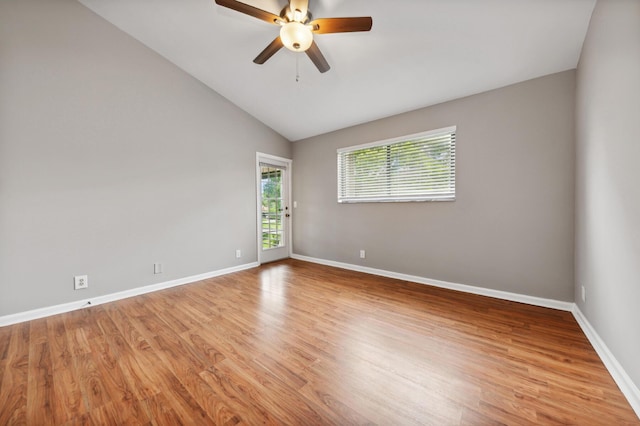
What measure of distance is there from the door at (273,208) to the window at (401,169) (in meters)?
1.29

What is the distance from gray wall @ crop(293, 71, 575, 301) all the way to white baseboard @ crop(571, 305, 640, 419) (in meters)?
0.56

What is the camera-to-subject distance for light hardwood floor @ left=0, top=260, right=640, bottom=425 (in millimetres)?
1231

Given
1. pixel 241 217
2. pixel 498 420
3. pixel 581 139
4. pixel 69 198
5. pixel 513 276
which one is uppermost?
pixel 581 139

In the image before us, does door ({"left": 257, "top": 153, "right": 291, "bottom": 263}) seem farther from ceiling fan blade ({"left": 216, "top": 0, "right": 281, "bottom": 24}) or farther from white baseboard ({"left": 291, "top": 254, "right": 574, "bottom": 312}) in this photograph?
→ ceiling fan blade ({"left": 216, "top": 0, "right": 281, "bottom": 24})

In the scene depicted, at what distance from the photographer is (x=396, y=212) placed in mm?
3518

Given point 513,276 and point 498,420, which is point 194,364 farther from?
point 513,276

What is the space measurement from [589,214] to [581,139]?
71 centimetres

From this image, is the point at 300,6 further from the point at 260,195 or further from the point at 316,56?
the point at 260,195

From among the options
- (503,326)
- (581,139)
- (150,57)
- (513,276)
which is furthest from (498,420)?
(150,57)

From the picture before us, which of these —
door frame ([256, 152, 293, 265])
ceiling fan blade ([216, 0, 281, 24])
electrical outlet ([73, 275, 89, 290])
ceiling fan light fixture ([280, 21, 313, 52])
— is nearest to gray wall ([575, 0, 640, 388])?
ceiling fan light fixture ([280, 21, 313, 52])

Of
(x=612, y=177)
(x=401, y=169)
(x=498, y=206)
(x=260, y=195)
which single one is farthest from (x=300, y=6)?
(x=260, y=195)

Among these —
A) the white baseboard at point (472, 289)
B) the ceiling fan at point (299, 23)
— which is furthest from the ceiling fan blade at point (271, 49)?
the white baseboard at point (472, 289)

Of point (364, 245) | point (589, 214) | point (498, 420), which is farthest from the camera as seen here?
point (364, 245)

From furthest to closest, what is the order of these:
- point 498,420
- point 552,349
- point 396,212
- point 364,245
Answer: point 364,245, point 396,212, point 552,349, point 498,420
